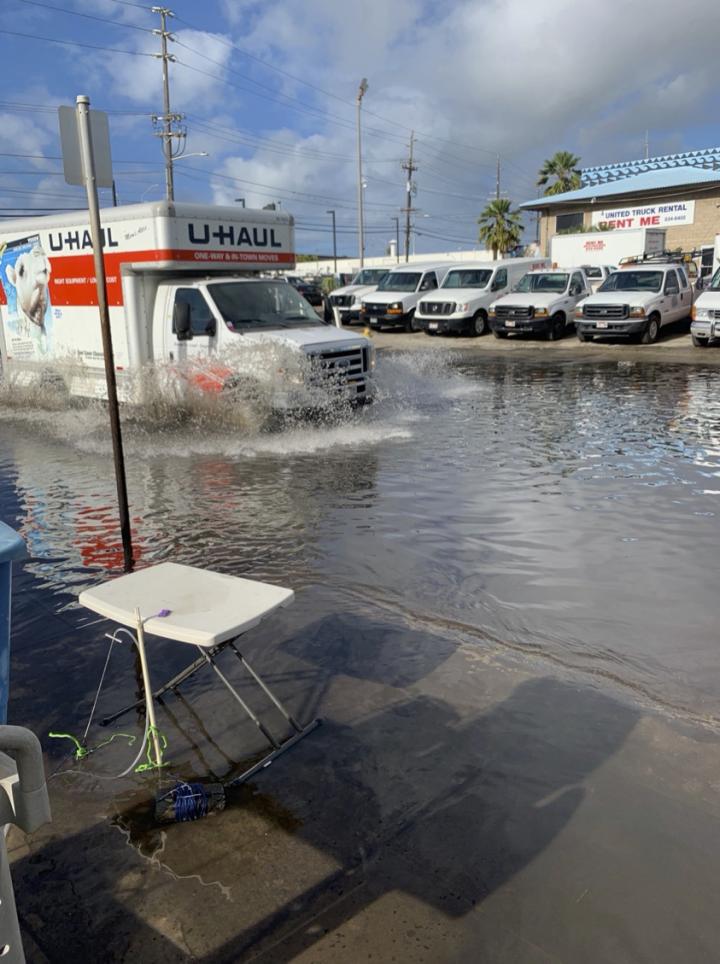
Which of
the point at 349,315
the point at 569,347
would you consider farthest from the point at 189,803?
the point at 349,315

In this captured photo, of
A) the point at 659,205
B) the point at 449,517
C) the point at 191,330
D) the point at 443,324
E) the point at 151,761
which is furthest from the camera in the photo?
the point at 659,205

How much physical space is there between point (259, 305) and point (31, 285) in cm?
424

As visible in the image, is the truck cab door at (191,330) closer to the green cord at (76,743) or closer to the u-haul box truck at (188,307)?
the u-haul box truck at (188,307)

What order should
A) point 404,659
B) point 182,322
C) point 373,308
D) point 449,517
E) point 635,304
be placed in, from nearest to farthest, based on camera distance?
point 404,659 → point 449,517 → point 182,322 → point 635,304 → point 373,308

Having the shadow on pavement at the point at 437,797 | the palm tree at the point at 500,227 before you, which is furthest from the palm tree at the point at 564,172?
the shadow on pavement at the point at 437,797

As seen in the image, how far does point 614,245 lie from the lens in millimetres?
31828

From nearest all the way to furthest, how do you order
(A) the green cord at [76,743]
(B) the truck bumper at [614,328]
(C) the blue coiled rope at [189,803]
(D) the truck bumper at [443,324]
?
(C) the blue coiled rope at [189,803], (A) the green cord at [76,743], (B) the truck bumper at [614,328], (D) the truck bumper at [443,324]

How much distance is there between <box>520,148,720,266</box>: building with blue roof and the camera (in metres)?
39.9

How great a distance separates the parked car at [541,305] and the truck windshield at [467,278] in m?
1.25

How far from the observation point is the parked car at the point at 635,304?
852 inches

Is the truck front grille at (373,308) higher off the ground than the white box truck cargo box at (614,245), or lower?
lower

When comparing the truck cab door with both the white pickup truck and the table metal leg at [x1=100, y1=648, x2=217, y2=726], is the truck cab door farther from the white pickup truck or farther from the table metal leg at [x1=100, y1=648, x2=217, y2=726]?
the white pickup truck

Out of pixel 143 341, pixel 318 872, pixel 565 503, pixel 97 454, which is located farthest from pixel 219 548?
pixel 143 341

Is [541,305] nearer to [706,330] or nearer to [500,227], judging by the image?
[706,330]
